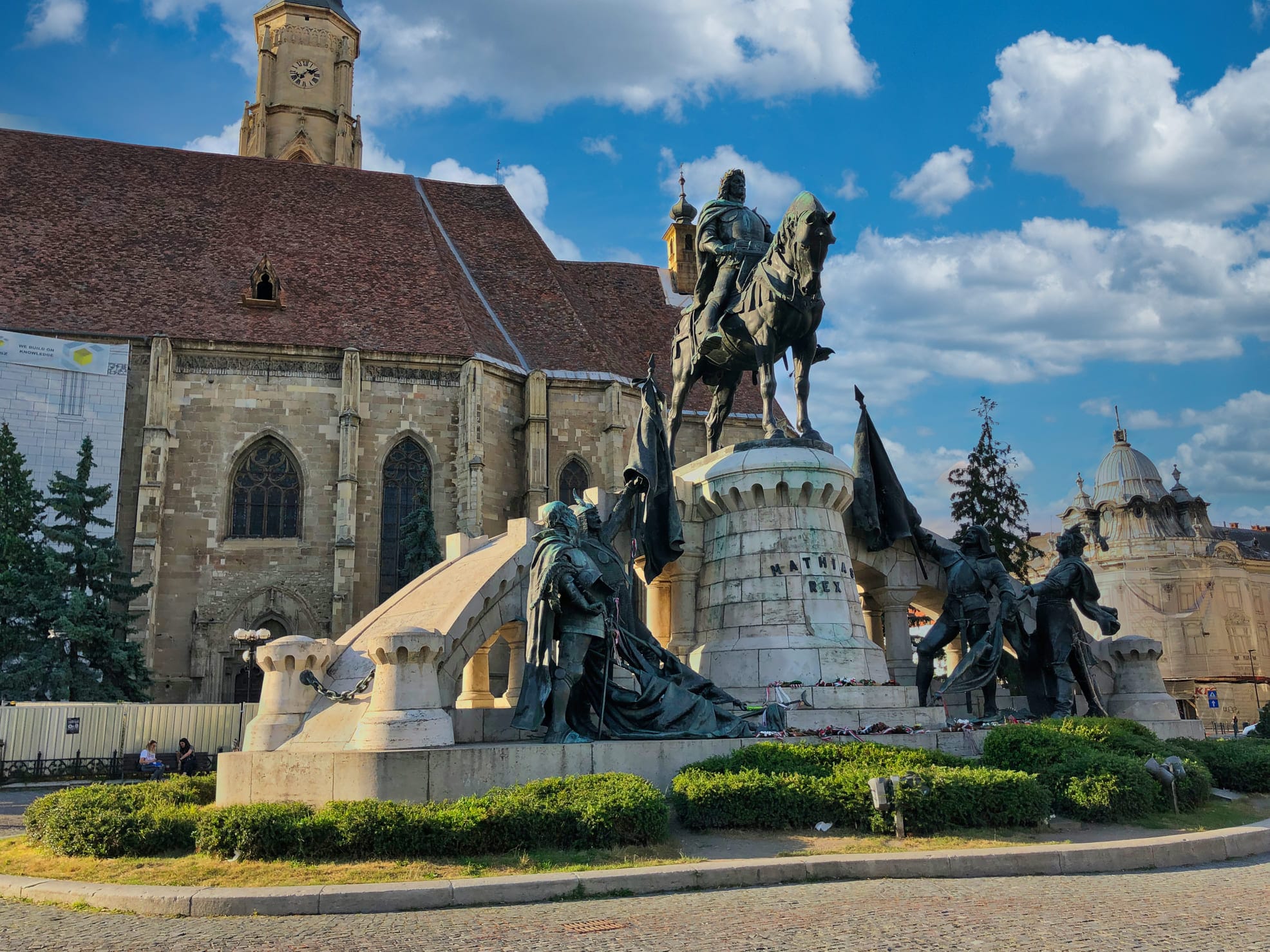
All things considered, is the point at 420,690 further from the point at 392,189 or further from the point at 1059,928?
the point at 392,189

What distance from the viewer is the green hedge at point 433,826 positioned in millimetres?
7461

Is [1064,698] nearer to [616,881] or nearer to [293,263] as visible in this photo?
[616,881]

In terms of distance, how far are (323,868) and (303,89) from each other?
43.3 metres

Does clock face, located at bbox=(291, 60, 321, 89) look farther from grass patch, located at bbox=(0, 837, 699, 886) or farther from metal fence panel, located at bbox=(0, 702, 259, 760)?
grass patch, located at bbox=(0, 837, 699, 886)

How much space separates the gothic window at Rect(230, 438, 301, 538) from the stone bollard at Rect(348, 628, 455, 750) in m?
20.9

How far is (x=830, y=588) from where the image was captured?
42.1ft

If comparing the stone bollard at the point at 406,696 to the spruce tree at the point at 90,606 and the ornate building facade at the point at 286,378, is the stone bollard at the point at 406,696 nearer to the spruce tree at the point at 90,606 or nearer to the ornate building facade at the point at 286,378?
the spruce tree at the point at 90,606

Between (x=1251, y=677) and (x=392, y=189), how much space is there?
41236 millimetres

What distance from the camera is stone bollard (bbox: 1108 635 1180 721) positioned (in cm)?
1547

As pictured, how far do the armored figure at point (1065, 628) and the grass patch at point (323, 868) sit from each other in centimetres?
848

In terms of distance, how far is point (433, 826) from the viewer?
7.48 meters

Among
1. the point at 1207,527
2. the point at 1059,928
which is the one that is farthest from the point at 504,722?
the point at 1207,527

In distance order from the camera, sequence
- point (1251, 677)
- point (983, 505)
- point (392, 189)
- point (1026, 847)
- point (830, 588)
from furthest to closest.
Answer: point (1251, 677) < point (392, 189) < point (983, 505) < point (830, 588) < point (1026, 847)

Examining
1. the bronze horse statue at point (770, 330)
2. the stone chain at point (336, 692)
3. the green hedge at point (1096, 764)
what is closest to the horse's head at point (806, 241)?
the bronze horse statue at point (770, 330)
